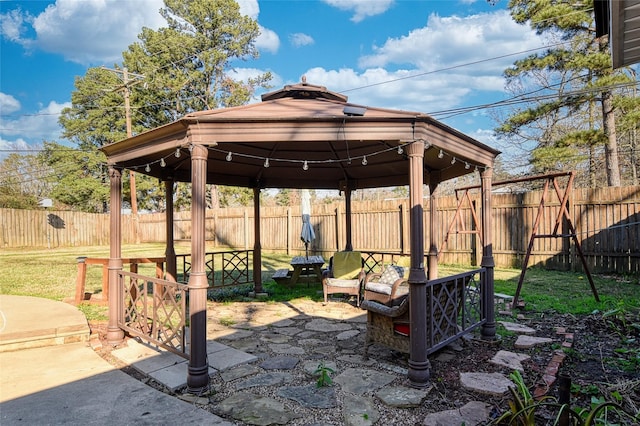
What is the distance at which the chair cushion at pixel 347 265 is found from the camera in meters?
6.72

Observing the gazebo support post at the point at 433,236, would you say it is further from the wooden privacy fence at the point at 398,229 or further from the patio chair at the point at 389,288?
the wooden privacy fence at the point at 398,229

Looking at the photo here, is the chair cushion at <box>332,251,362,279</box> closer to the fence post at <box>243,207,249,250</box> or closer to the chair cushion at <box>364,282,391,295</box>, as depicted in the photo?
the chair cushion at <box>364,282,391,295</box>

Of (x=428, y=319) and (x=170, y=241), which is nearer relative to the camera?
(x=428, y=319)

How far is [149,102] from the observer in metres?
22.4

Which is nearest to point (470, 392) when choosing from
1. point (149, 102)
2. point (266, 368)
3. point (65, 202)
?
point (266, 368)

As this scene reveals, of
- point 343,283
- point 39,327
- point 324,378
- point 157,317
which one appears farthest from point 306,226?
point 324,378

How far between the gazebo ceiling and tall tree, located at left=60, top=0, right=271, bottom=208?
17.1 metres

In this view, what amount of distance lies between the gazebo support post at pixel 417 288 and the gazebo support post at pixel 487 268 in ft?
4.92

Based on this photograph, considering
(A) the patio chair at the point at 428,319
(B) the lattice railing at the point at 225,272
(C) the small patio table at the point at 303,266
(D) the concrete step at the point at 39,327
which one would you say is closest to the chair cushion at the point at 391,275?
(A) the patio chair at the point at 428,319

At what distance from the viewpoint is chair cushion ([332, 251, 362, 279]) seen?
6.72 m

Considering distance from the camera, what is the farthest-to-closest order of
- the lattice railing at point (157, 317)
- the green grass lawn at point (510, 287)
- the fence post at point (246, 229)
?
the fence post at point (246, 229) < the green grass lawn at point (510, 287) < the lattice railing at point (157, 317)

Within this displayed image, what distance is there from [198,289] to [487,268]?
3403mm

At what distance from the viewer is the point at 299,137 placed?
3.43 meters

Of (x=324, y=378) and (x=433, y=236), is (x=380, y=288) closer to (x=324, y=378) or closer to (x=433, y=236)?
(x=324, y=378)
